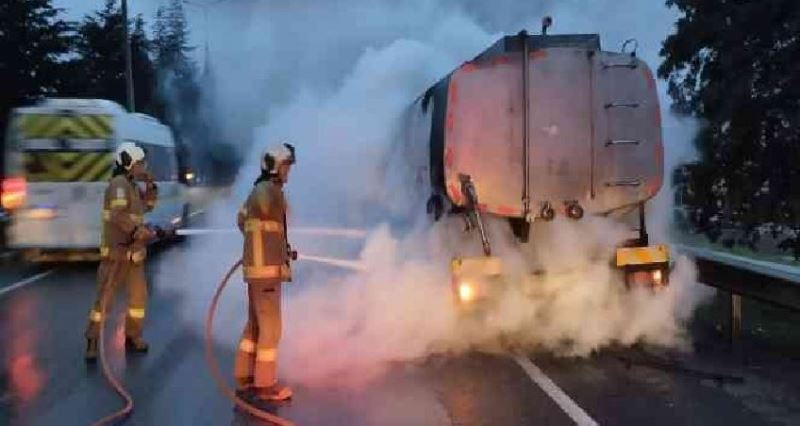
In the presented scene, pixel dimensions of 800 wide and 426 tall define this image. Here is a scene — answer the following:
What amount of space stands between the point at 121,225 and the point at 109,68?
37.8 metres

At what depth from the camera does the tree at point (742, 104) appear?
10.0 m

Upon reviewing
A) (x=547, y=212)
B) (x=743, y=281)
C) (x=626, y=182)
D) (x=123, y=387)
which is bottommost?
(x=123, y=387)

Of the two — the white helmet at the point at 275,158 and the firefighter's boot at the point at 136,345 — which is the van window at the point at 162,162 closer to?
the firefighter's boot at the point at 136,345

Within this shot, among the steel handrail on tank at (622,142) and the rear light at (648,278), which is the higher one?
the steel handrail on tank at (622,142)

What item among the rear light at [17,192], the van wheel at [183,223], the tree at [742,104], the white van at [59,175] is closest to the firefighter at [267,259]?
the tree at [742,104]

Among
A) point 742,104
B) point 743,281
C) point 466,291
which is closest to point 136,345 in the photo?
point 466,291

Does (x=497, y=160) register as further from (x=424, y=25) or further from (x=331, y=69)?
(x=331, y=69)

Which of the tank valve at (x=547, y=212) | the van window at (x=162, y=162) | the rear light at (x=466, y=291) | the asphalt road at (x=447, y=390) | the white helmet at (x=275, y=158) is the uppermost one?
the van window at (x=162, y=162)

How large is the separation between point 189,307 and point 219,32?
26.6ft

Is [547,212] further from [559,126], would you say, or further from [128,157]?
[128,157]

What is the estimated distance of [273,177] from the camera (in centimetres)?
729

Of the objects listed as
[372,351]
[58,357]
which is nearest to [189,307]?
[58,357]

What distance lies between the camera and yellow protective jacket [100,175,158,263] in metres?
9.05

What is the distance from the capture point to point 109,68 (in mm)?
44781
